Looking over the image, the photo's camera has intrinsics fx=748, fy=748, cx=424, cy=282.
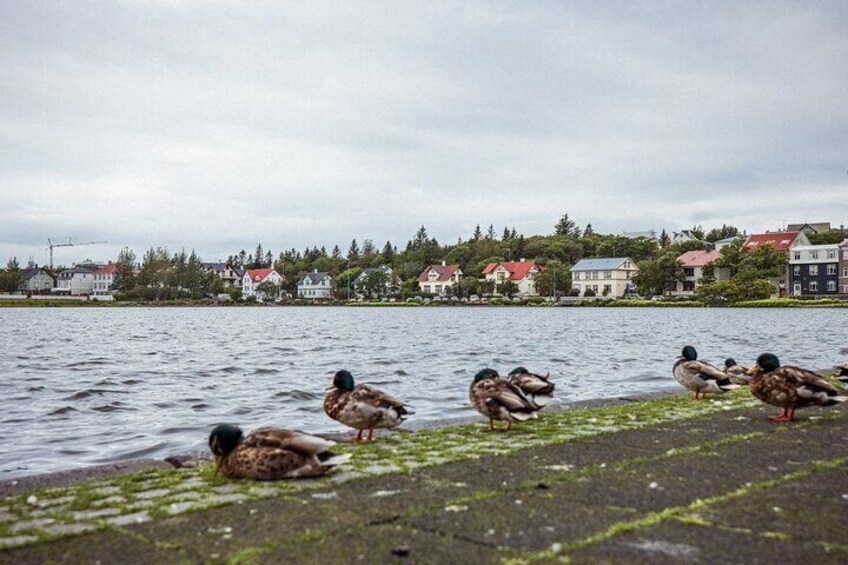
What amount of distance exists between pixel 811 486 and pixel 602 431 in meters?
3.70

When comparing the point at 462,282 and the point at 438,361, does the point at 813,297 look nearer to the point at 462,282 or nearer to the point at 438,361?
the point at 462,282

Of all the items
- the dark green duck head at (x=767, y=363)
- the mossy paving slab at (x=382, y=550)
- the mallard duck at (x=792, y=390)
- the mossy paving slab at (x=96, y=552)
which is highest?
the dark green duck head at (x=767, y=363)

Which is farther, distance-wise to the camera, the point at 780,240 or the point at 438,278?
the point at 438,278

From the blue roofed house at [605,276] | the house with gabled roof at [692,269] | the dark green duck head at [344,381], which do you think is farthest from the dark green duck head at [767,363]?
the blue roofed house at [605,276]

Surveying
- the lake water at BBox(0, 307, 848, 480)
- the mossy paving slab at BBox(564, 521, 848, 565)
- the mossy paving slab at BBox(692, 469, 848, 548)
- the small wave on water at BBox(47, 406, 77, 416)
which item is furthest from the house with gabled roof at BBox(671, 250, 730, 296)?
the mossy paving slab at BBox(564, 521, 848, 565)

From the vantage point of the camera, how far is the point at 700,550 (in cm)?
493

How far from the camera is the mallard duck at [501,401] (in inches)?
408

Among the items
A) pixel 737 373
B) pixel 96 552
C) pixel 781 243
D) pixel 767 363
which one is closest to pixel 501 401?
pixel 767 363

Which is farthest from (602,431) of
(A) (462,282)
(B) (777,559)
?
(A) (462,282)

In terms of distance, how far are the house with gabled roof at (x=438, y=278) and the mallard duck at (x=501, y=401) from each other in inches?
6627

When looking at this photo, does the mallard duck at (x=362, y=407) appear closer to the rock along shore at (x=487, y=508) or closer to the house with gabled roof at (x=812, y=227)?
the rock along shore at (x=487, y=508)

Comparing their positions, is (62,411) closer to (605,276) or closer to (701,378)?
(701,378)

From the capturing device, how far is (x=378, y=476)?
754 cm

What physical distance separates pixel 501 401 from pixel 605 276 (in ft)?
491
